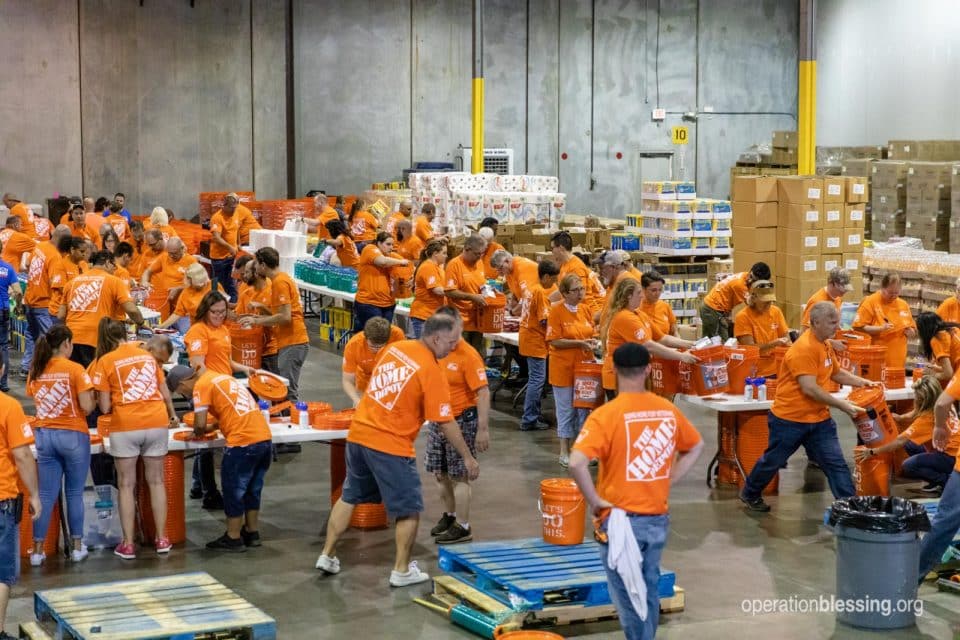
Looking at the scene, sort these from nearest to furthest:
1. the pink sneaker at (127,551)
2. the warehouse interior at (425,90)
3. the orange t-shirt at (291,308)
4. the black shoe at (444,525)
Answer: the pink sneaker at (127,551) → the black shoe at (444,525) → the orange t-shirt at (291,308) → the warehouse interior at (425,90)

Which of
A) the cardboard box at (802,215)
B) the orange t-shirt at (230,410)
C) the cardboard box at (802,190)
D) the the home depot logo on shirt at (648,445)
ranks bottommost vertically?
the orange t-shirt at (230,410)

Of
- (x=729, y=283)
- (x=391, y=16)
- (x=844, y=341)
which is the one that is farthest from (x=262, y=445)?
(x=391, y=16)

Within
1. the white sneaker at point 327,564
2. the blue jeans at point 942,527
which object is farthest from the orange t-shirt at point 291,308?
the blue jeans at point 942,527

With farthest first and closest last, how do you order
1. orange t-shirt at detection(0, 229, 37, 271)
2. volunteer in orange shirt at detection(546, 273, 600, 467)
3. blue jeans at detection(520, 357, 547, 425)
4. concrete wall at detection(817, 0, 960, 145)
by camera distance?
concrete wall at detection(817, 0, 960, 145) < orange t-shirt at detection(0, 229, 37, 271) < blue jeans at detection(520, 357, 547, 425) < volunteer in orange shirt at detection(546, 273, 600, 467)

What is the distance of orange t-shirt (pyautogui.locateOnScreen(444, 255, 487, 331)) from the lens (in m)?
14.3

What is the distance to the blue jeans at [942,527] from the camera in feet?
25.5

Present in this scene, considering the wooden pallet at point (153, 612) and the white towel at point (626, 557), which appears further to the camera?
the wooden pallet at point (153, 612)

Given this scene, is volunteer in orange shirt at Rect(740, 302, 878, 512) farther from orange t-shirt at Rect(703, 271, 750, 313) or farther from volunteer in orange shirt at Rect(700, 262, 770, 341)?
orange t-shirt at Rect(703, 271, 750, 313)

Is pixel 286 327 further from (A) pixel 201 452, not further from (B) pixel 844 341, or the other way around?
(B) pixel 844 341

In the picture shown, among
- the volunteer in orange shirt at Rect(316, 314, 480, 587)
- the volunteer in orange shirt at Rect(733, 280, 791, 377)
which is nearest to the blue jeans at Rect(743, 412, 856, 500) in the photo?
the volunteer in orange shirt at Rect(733, 280, 791, 377)

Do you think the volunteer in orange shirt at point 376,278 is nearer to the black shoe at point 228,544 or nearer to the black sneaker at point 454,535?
the black sneaker at point 454,535

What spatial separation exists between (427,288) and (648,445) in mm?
8138

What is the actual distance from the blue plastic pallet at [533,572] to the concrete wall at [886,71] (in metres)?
20.2

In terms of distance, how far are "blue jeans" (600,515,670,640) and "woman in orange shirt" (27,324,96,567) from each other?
4.06m
